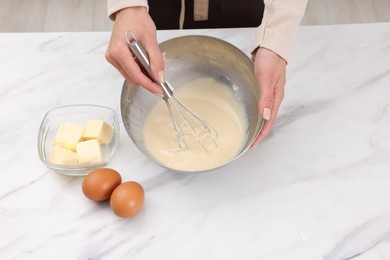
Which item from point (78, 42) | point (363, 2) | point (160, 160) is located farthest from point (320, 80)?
point (363, 2)

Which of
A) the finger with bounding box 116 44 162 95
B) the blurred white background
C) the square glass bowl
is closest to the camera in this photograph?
the finger with bounding box 116 44 162 95

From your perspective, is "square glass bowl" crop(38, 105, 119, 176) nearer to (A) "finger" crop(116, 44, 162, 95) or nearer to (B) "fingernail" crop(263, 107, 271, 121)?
(A) "finger" crop(116, 44, 162, 95)

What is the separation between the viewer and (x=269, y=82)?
100cm

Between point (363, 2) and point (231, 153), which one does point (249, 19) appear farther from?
point (363, 2)

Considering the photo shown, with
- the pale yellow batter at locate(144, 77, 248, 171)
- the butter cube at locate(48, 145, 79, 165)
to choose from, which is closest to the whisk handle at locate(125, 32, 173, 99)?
the pale yellow batter at locate(144, 77, 248, 171)

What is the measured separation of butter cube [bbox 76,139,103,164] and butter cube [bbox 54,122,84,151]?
0.02m

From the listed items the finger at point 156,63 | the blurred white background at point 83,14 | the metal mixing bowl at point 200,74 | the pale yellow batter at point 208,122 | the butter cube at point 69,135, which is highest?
the finger at point 156,63

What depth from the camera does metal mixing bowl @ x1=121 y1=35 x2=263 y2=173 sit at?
3.41ft

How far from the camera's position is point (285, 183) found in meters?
1.03

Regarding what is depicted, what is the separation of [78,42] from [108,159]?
0.36 metres

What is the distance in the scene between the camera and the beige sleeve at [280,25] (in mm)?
1032

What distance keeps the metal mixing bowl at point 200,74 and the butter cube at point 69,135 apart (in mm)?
119

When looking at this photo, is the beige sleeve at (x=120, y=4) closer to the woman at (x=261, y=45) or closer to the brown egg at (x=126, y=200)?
the woman at (x=261, y=45)

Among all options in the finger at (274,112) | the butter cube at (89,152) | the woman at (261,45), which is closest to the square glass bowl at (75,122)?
the butter cube at (89,152)
